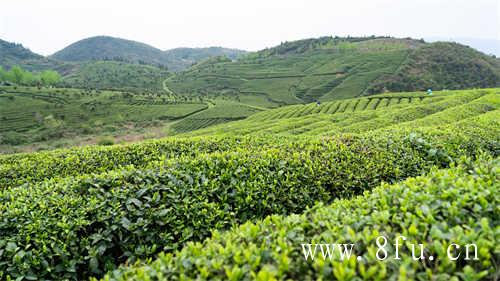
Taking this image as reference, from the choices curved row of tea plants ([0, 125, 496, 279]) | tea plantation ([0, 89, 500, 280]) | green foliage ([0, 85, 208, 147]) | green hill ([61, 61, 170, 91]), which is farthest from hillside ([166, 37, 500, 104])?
curved row of tea plants ([0, 125, 496, 279])

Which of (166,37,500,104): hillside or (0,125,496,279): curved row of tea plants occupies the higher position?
(166,37,500,104): hillside

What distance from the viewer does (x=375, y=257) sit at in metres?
2.51

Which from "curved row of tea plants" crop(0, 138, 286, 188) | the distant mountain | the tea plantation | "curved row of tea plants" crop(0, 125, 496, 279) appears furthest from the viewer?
the distant mountain

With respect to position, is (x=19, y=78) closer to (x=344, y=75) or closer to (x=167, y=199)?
(x=344, y=75)

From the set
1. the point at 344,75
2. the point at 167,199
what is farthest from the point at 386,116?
the point at 344,75

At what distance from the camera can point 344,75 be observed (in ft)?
377

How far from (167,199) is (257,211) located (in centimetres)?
158

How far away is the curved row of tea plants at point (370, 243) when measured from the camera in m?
2.43

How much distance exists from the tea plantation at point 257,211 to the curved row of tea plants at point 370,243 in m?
0.01

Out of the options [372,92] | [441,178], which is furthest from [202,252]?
[372,92]

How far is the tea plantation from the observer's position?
2.64m

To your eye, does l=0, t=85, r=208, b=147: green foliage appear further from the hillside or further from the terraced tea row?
the terraced tea row

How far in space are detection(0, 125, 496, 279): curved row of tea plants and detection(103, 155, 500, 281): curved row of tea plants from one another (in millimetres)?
1370

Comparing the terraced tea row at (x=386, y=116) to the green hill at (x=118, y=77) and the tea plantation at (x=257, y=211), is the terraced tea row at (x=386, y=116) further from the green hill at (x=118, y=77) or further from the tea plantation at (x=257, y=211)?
the green hill at (x=118, y=77)
